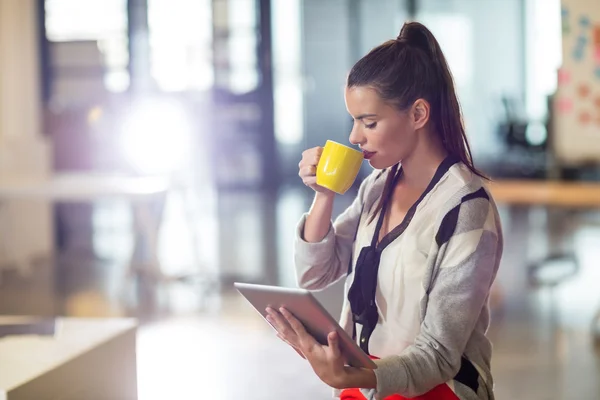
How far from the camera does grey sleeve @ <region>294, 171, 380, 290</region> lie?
1.40 m

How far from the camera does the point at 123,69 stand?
859 cm

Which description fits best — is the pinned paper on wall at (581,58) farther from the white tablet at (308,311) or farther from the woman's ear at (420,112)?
the white tablet at (308,311)

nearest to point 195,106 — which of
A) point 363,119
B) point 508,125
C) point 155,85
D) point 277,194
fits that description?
point 155,85

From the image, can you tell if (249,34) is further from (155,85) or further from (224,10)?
(155,85)

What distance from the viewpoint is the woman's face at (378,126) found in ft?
4.16

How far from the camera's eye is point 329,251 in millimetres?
1403

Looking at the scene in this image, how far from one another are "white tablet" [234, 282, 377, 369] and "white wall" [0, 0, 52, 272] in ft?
13.9

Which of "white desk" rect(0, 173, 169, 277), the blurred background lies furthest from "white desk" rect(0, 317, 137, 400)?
"white desk" rect(0, 173, 169, 277)

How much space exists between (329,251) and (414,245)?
0.58 feet

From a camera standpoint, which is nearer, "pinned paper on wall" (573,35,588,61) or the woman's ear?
the woman's ear

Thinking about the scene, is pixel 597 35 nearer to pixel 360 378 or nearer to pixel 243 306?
pixel 243 306

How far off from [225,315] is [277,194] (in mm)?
5120

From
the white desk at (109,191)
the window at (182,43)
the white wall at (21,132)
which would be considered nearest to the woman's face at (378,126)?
the white desk at (109,191)

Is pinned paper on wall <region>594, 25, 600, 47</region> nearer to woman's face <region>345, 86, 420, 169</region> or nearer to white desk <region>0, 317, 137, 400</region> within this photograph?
white desk <region>0, 317, 137, 400</region>
